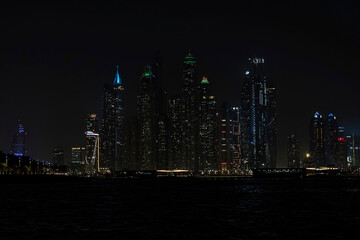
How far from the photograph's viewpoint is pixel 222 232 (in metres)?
39.0

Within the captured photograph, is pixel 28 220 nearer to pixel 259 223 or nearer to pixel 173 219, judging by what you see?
pixel 173 219

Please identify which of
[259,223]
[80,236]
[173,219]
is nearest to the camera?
[80,236]

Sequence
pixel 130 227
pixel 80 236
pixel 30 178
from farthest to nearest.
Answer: pixel 30 178 → pixel 130 227 → pixel 80 236

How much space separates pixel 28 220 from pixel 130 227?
445 inches

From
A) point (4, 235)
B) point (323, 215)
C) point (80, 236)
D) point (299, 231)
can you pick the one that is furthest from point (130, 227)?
point (323, 215)

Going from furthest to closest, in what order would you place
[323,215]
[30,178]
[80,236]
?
[30,178] → [323,215] → [80,236]

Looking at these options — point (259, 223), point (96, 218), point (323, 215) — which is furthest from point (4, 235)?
point (323, 215)

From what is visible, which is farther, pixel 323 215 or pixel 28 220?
pixel 323 215

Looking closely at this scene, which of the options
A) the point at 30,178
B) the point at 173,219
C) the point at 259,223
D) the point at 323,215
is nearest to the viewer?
the point at 259,223

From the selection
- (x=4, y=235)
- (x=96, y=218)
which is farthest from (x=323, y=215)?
(x=4, y=235)

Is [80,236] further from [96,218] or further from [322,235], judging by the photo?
[322,235]

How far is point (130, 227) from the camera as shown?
42.2m

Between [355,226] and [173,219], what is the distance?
16202 mm

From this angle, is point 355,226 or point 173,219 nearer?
point 355,226
